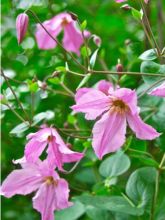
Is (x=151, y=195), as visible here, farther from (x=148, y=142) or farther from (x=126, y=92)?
(x=126, y=92)

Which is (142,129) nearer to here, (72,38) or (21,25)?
(21,25)

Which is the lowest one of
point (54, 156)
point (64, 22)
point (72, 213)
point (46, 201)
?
point (72, 213)

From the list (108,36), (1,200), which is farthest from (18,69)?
(108,36)

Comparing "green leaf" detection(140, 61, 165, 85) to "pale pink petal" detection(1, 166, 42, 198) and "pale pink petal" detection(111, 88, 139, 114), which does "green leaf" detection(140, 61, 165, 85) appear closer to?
"pale pink petal" detection(111, 88, 139, 114)

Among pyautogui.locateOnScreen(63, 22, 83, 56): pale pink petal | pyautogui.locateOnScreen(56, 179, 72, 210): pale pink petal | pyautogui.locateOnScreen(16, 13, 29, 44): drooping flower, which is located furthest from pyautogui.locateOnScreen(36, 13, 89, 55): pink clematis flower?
pyautogui.locateOnScreen(56, 179, 72, 210): pale pink petal

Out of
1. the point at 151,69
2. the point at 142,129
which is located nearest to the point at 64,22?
the point at 151,69

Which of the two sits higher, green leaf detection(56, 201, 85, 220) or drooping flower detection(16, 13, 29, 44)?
drooping flower detection(16, 13, 29, 44)
